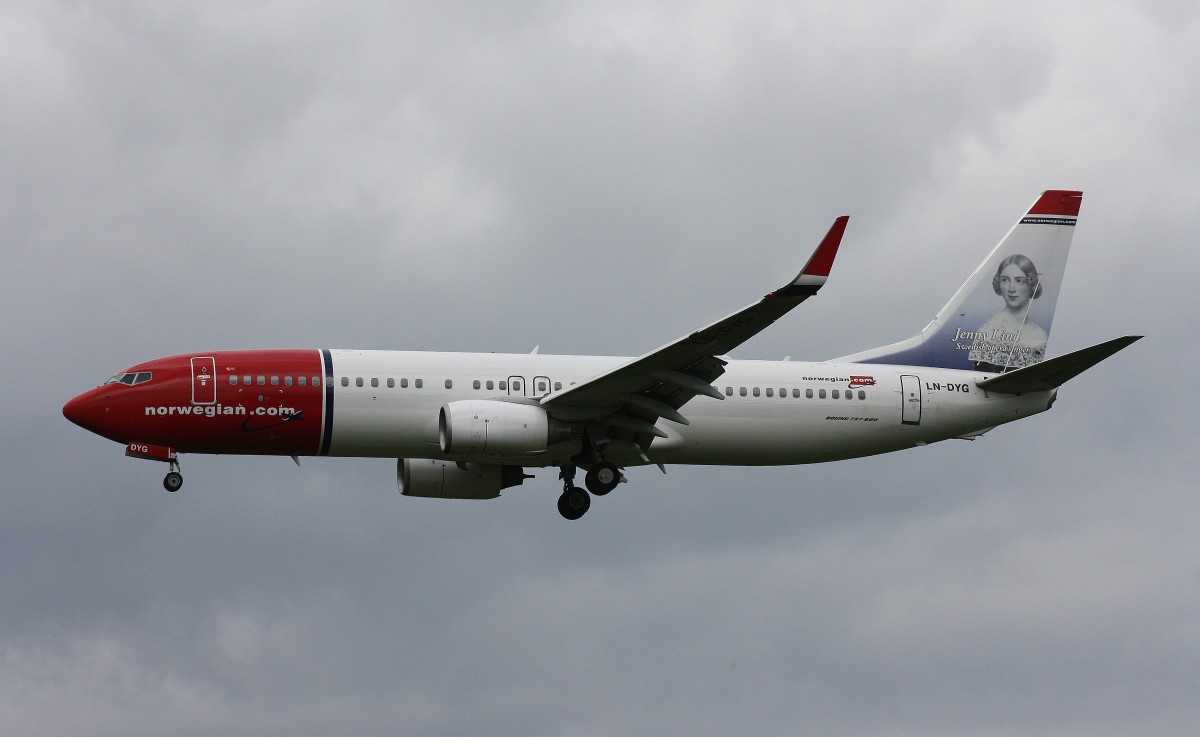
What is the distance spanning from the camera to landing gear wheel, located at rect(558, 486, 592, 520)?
166 ft

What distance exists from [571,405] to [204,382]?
9.86 meters

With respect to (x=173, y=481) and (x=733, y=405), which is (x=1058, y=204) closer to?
(x=733, y=405)

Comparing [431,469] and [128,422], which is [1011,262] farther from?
[128,422]

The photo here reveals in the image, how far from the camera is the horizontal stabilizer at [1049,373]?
47906 millimetres

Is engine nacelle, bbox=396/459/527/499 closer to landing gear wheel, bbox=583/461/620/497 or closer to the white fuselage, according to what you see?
the white fuselage

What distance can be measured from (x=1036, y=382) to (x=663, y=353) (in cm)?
1292

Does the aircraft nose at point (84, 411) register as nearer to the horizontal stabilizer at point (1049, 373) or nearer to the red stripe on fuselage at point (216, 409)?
the red stripe on fuselage at point (216, 409)

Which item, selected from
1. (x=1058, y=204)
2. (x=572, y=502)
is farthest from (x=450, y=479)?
(x=1058, y=204)

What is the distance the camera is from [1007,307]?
5528cm

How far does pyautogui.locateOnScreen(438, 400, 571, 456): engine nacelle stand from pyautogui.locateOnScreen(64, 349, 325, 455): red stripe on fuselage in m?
3.71

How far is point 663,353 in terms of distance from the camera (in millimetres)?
44594

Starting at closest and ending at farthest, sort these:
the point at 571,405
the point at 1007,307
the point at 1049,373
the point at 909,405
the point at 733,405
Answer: the point at 571,405, the point at 733,405, the point at 1049,373, the point at 909,405, the point at 1007,307

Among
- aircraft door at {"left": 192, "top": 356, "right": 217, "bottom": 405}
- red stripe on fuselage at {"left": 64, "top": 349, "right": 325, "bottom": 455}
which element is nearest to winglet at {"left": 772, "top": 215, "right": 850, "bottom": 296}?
red stripe on fuselage at {"left": 64, "top": 349, "right": 325, "bottom": 455}

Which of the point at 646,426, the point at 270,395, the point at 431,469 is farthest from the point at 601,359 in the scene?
the point at 270,395
